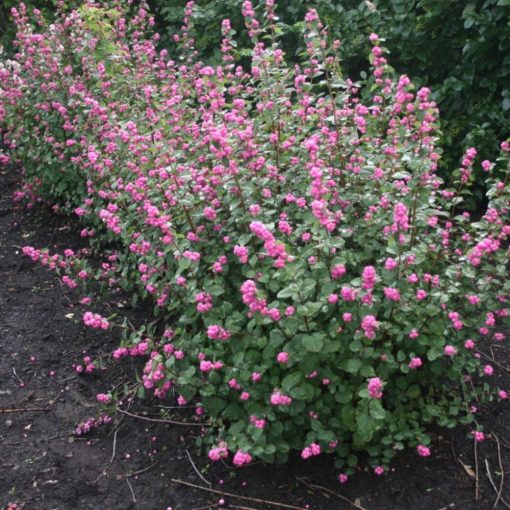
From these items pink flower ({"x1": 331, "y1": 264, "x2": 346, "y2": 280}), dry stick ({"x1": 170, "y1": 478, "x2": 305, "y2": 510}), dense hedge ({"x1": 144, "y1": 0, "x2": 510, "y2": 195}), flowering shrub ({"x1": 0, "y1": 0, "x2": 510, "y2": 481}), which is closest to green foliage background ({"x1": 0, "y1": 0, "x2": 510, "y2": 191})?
dense hedge ({"x1": 144, "y1": 0, "x2": 510, "y2": 195})

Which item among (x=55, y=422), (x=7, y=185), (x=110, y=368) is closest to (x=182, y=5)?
(x=7, y=185)

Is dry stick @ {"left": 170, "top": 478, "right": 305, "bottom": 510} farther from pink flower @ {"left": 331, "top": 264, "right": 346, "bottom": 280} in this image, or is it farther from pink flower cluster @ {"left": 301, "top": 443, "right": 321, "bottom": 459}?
pink flower @ {"left": 331, "top": 264, "right": 346, "bottom": 280}

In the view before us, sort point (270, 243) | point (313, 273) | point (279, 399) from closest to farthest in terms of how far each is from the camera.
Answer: point (270, 243) → point (279, 399) → point (313, 273)

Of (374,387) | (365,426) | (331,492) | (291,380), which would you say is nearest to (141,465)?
(331,492)

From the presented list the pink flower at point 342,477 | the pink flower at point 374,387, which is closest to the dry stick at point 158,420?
the pink flower at point 342,477

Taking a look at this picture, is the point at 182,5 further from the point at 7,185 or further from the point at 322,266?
the point at 322,266

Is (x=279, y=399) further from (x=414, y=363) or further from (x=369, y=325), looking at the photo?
(x=414, y=363)

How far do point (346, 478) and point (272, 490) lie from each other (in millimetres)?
317

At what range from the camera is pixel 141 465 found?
2.82m

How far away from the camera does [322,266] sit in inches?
90.7

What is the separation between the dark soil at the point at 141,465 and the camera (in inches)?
98.9

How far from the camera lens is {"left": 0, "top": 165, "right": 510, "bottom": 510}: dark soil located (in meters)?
2.51

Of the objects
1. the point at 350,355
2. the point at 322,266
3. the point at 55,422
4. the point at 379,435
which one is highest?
the point at 322,266

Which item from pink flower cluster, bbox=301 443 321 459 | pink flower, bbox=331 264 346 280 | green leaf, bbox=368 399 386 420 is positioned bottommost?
pink flower cluster, bbox=301 443 321 459
